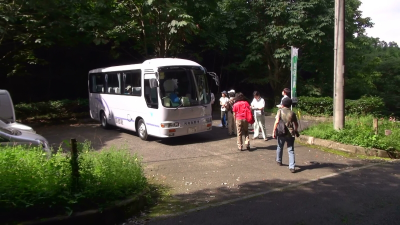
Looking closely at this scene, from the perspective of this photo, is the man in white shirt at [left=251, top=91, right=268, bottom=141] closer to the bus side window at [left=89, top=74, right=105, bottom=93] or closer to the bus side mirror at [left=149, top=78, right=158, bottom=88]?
the bus side mirror at [left=149, top=78, right=158, bottom=88]

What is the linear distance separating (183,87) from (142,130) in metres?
2.27

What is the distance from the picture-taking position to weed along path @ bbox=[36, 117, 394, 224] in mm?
6653

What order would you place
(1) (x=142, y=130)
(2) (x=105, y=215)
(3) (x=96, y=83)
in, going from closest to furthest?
(2) (x=105, y=215)
(1) (x=142, y=130)
(3) (x=96, y=83)

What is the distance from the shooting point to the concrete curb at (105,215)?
491 cm

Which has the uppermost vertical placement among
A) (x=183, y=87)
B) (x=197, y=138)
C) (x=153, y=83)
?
(x=153, y=83)

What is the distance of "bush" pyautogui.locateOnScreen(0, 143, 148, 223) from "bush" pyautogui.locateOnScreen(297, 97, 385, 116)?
1484 centimetres

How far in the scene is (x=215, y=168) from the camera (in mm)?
8711

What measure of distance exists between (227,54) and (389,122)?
13598 millimetres

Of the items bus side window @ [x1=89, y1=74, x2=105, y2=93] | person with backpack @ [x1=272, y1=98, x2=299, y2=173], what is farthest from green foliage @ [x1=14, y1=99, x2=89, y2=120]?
person with backpack @ [x1=272, y1=98, x2=299, y2=173]

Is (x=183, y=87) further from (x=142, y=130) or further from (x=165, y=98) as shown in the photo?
(x=142, y=130)

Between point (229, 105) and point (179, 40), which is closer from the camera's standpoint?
point (229, 105)

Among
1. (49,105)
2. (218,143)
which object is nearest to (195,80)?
(218,143)

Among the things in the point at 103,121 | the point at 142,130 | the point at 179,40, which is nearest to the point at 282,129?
the point at 142,130

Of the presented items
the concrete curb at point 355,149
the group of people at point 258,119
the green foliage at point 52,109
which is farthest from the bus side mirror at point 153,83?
the green foliage at point 52,109
